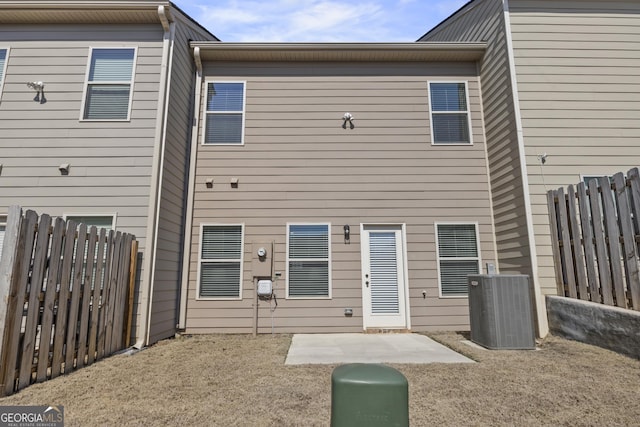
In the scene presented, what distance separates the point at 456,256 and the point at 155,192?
530cm

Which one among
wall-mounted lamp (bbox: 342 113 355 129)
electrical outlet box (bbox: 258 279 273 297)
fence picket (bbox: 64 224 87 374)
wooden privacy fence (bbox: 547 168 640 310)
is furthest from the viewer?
wall-mounted lamp (bbox: 342 113 355 129)

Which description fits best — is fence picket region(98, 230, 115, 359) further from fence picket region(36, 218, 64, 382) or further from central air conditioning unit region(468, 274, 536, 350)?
central air conditioning unit region(468, 274, 536, 350)

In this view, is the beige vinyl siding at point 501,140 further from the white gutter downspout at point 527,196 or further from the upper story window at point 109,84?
the upper story window at point 109,84

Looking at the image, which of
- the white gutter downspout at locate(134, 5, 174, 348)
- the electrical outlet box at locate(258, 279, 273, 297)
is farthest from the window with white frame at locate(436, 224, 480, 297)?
the white gutter downspout at locate(134, 5, 174, 348)

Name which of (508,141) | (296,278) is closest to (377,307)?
(296,278)

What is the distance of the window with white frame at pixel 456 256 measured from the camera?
236 inches

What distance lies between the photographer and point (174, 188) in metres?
5.69

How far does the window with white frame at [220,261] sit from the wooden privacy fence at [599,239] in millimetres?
5282

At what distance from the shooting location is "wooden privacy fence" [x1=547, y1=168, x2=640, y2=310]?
4.12m

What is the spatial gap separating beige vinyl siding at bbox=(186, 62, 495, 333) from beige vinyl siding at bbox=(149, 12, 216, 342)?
286 mm

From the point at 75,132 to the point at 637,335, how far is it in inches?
323

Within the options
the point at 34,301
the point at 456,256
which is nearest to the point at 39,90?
the point at 34,301

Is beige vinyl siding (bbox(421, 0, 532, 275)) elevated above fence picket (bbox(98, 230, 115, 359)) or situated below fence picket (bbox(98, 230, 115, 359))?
above

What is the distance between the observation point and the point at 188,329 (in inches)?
225
